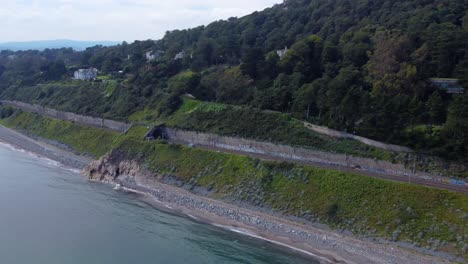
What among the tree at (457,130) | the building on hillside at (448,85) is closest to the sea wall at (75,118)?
the building on hillside at (448,85)

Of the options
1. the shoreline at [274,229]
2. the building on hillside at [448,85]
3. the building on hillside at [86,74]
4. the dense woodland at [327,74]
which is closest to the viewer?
the shoreline at [274,229]

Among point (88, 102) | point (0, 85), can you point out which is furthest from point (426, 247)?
point (0, 85)

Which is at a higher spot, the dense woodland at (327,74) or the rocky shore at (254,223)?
the dense woodland at (327,74)

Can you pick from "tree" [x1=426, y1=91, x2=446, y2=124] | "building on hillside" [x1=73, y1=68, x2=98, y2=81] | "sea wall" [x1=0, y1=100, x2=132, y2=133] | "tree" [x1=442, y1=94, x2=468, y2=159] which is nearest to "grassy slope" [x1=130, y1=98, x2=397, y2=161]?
"sea wall" [x1=0, y1=100, x2=132, y2=133]

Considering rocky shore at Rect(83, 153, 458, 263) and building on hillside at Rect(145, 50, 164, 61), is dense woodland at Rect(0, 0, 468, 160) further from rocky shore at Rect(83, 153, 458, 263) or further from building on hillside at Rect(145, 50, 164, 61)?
rocky shore at Rect(83, 153, 458, 263)

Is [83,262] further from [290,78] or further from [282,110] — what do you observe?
[290,78]

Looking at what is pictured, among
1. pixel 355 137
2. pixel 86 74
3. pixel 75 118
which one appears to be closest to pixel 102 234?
pixel 355 137

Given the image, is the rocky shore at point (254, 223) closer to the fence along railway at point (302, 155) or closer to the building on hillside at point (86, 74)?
the fence along railway at point (302, 155)
